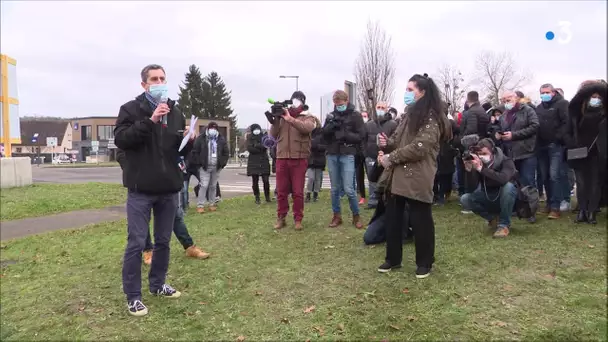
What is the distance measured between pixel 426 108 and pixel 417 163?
537 millimetres

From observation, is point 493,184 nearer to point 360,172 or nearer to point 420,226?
point 420,226

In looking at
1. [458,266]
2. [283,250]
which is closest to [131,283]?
[283,250]

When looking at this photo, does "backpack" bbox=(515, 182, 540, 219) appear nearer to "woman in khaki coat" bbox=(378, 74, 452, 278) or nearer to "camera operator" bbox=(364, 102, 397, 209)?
"woman in khaki coat" bbox=(378, 74, 452, 278)

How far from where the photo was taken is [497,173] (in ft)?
17.6

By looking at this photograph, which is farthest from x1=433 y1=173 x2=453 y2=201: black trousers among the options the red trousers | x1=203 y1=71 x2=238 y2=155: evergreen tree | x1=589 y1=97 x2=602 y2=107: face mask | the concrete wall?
x1=203 y1=71 x2=238 y2=155: evergreen tree

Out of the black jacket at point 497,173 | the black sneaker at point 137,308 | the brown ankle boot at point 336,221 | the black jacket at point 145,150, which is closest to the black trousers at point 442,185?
the brown ankle boot at point 336,221

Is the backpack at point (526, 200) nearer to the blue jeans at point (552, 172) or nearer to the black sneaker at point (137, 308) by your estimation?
the blue jeans at point (552, 172)

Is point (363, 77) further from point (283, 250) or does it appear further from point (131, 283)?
point (131, 283)

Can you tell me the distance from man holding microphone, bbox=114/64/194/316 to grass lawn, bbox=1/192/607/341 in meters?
0.48

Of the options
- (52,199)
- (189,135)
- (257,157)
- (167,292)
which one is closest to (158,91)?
(189,135)

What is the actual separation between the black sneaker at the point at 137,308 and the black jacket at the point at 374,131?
4940mm

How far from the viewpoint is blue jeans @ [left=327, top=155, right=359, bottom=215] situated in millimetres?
6688

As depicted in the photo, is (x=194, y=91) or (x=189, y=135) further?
(x=194, y=91)

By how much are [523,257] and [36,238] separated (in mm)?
7760
